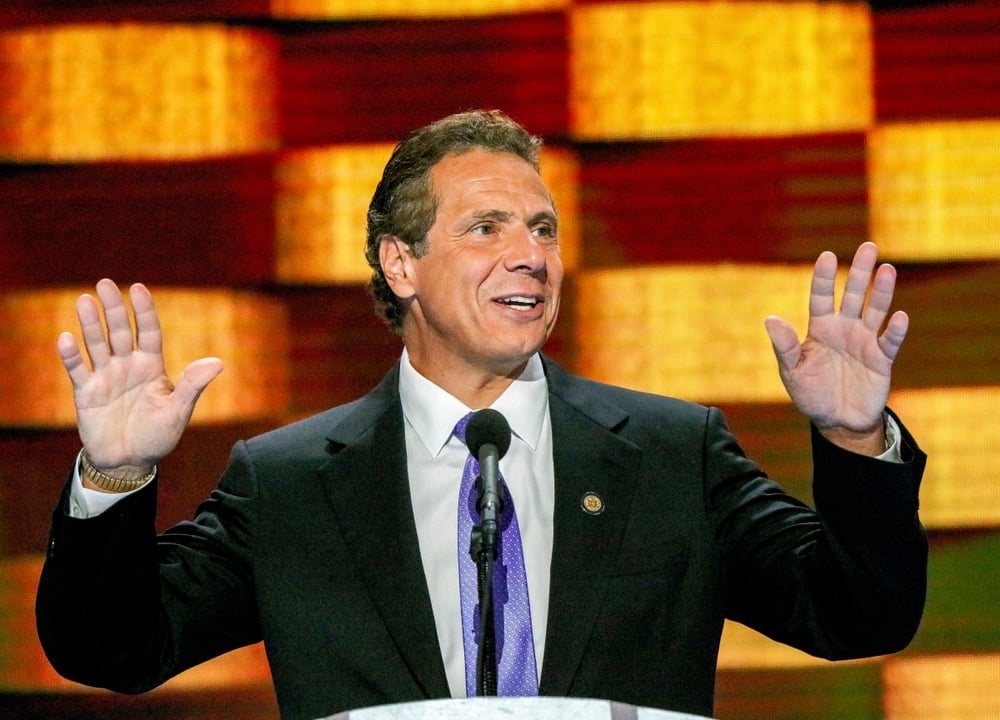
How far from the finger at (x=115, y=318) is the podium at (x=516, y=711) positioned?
27.9 inches

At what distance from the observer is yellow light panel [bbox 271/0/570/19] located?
3068 mm

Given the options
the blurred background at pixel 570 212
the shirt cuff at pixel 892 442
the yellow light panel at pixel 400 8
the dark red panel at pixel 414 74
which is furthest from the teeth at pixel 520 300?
the yellow light panel at pixel 400 8

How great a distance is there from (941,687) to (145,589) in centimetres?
186

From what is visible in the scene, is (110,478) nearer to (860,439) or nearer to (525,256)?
(525,256)

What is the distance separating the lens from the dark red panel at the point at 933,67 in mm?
3010

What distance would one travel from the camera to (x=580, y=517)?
205cm

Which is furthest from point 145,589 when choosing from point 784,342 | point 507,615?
point 784,342

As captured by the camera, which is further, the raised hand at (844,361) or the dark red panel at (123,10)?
the dark red panel at (123,10)

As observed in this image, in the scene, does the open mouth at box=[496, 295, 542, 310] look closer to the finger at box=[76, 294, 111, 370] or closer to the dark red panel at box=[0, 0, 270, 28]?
the finger at box=[76, 294, 111, 370]

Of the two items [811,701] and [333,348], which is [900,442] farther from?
[333,348]

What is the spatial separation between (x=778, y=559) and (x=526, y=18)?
154 cm

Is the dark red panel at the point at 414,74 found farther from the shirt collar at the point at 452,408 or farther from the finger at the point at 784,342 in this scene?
the finger at the point at 784,342

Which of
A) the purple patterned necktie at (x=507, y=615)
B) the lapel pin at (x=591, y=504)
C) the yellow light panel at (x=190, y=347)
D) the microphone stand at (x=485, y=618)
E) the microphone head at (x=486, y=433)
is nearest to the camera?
the microphone stand at (x=485, y=618)

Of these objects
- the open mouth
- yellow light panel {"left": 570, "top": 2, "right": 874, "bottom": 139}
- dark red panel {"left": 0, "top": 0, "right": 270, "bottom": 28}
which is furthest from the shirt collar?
dark red panel {"left": 0, "top": 0, "right": 270, "bottom": 28}
